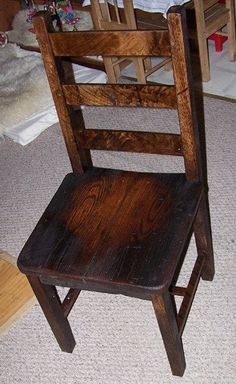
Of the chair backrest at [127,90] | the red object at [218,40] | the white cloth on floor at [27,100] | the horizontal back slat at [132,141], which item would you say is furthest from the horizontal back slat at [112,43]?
the red object at [218,40]

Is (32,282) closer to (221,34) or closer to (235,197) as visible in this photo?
(235,197)

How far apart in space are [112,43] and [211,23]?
164cm

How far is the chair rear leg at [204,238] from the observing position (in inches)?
56.2

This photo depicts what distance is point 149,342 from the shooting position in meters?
1.54

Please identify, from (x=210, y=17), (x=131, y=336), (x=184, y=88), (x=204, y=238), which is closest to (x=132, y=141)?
(x=184, y=88)

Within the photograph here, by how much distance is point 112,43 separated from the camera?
120 centimetres

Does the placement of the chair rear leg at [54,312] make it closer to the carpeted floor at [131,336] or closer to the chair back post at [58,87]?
the carpeted floor at [131,336]

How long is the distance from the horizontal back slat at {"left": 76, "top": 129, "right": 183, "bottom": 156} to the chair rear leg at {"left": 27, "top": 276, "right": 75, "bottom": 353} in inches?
16.4

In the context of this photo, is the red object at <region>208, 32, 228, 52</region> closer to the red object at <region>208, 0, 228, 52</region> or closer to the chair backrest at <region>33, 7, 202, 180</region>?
the red object at <region>208, 0, 228, 52</region>

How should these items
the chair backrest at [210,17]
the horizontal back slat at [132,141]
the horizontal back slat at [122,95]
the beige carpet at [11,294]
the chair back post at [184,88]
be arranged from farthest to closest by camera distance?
the chair backrest at [210,17], the beige carpet at [11,294], the horizontal back slat at [132,141], the horizontal back slat at [122,95], the chair back post at [184,88]

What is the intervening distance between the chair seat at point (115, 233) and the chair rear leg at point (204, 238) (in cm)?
11

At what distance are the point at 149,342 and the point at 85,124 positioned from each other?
53.9 inches

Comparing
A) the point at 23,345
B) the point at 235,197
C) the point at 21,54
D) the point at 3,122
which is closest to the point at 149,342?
the point at 23,345

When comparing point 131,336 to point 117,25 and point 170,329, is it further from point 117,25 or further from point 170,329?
point 117,25
